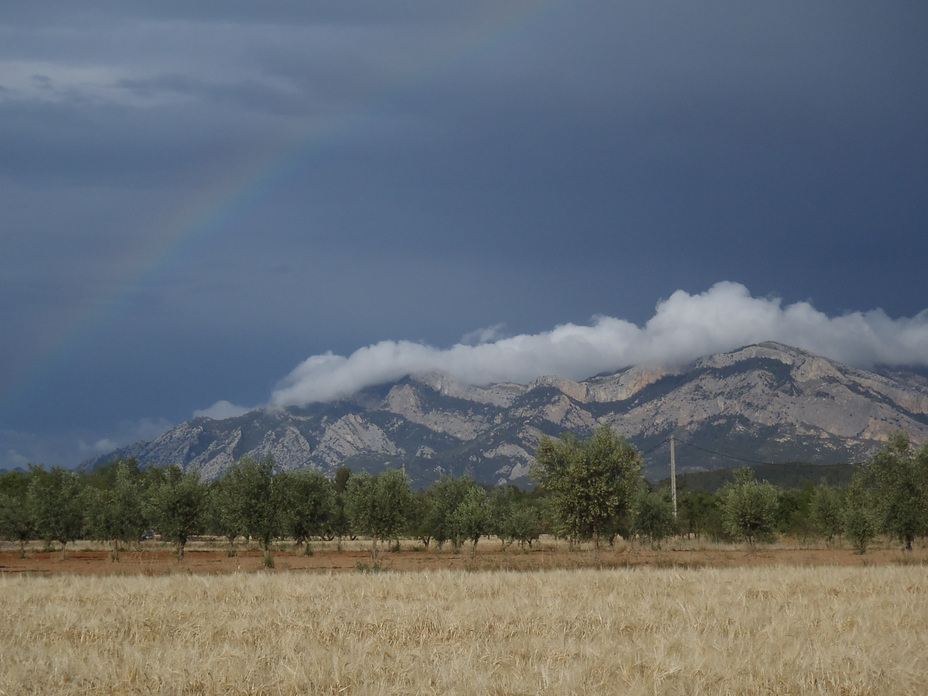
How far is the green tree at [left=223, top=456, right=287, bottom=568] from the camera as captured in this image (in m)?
60.8

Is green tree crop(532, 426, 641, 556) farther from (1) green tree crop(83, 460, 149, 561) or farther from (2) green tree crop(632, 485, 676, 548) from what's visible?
(1) green tree crop(83, 460, 149, 561)

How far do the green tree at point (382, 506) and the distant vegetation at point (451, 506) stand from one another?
0.34ft

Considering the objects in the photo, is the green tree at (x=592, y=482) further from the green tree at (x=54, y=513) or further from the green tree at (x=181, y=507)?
the green tree at (x=54, y=513)

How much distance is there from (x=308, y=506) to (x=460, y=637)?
77956mm

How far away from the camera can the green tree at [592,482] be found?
54.7 m

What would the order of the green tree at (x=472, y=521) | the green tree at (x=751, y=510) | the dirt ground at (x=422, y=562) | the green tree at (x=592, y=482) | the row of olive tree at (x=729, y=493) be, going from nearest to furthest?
1. the dirt ground at (x=422, y=562)
2. the green tree at (x=592, y=482)
3. the row of olive tree at (x=729, y=493)
4. the green tree at (x=472, y=521)
5. the green tree at (x=751, y=510)

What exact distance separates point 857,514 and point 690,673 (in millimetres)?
71334

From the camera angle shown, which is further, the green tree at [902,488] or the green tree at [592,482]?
the green tree at [902,488]

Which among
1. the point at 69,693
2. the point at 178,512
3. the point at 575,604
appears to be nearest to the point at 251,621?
the point at 69,693

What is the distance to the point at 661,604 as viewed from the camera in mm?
16672

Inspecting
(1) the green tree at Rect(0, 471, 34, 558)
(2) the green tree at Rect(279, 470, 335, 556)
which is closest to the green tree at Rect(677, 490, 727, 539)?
(2) the green tree at Rect(279, 470, 335, 556)

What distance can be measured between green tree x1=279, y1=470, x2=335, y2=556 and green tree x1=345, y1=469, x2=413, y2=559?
13.4 metres

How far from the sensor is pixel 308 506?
86688 mm

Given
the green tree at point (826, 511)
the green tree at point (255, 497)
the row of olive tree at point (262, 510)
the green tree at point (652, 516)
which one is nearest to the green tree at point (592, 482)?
the row of olive tree at point (262, 510)
